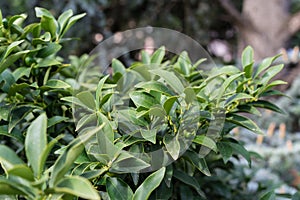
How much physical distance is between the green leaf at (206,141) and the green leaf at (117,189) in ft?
0.40

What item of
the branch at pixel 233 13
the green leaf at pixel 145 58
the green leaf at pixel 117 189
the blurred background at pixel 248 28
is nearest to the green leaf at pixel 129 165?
the green leaf at pixel 117 189

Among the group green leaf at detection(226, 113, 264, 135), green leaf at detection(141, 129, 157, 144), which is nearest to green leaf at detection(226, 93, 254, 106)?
green leaf at detection(226, 113, 264, 135)

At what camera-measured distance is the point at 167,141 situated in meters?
0.51

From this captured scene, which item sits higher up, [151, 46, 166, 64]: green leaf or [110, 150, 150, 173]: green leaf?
[151, 46, 166, 64]: green leaf

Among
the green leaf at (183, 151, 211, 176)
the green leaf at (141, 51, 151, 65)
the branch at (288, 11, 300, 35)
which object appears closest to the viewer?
the green leaf at (183, 151, 211, 176)

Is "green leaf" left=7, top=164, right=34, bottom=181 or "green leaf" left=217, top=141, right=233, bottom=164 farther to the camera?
"green leaf" left=217, top=141, right=233, bottom=164

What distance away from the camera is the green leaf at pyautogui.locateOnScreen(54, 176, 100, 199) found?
0.33 metres

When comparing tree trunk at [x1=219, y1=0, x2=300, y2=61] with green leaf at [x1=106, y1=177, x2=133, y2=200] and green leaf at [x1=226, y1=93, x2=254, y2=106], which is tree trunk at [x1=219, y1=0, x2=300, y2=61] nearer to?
green leaf at [x1=226, y1=93, x2=254, y2=106]

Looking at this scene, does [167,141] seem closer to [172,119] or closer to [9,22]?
[172,119]

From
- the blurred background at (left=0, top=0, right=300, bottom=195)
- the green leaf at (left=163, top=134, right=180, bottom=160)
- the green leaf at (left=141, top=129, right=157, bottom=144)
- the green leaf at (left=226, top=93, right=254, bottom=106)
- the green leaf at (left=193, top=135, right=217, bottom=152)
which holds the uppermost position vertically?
the green leaf at (left=226, top=93, right=254, bottom=106)

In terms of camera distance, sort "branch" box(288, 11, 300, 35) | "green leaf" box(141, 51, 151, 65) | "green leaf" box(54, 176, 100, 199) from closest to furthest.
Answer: "green leaf" box(54, 176, 100, 199) < "green leaf" box(141, 51, 151, 65) < "branch" box(288, 11, 300, 35)

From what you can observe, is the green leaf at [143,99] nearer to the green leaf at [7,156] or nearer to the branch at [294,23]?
the green leaf at [7,156]

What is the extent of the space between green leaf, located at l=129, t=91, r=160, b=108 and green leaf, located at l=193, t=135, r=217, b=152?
0.25 feet

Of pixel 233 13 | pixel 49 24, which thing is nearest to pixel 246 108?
pixel 49 24
